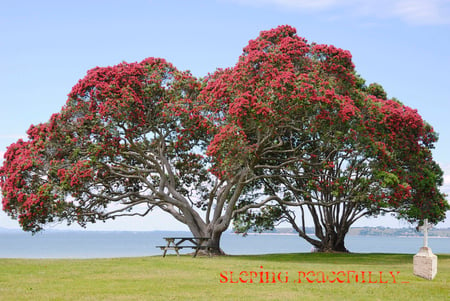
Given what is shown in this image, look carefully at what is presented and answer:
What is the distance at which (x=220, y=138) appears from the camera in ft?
79.7

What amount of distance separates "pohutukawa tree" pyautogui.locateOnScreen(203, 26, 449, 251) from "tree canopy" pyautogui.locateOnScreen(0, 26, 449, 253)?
6 cm

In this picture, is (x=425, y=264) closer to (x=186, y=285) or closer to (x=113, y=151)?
(x=186, y=285)

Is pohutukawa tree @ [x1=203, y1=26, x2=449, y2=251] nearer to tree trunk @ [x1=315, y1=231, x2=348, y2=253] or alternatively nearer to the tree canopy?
the tree canopy

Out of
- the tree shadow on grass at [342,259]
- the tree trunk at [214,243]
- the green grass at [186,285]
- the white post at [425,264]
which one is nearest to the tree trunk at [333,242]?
the tree shadow on grass at [342,259]

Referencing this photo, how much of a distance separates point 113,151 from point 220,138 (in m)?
6.16

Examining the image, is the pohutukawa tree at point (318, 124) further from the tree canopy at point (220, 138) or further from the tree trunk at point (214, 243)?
the tree trunk at point (214, 243)

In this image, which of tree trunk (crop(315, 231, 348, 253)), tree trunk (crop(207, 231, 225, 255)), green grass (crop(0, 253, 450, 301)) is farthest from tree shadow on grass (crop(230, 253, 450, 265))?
green grass (crop(0, 253, 450, 301))

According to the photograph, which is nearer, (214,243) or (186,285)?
(186,285)

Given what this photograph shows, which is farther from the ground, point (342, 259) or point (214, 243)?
point (214, 243)

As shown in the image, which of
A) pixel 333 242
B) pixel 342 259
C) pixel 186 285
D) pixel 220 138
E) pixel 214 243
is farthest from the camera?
pixel 333 242

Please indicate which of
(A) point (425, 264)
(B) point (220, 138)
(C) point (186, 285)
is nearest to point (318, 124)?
(B) point (220, 138)

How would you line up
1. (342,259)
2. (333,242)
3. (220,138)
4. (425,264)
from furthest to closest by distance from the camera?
(333,242) → (342,259) → (220,138) → (425,264)

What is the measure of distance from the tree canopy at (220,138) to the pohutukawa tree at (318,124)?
56 mm

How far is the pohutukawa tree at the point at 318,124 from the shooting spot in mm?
24375
